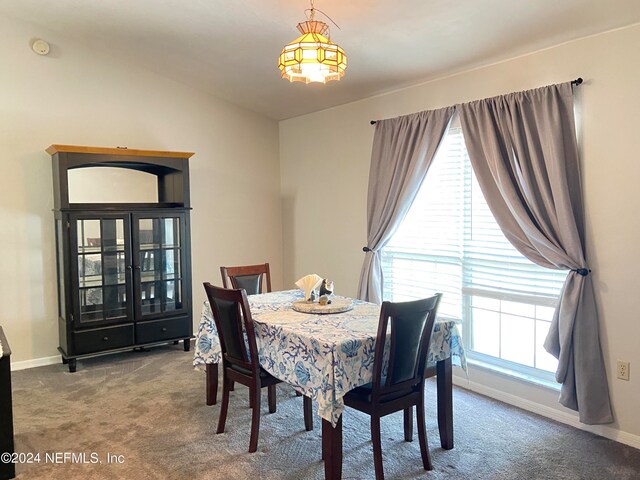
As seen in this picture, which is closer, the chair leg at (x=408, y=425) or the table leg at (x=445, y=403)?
the table leg at (x=445, y=403)

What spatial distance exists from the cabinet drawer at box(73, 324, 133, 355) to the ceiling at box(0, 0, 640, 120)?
2478 millimetres

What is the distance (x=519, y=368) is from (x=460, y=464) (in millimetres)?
1103

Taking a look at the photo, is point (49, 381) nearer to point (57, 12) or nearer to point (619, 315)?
point (57, 12)

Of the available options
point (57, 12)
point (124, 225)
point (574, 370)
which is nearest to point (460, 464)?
point (574, 370)

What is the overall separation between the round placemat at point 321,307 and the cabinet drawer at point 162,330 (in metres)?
2.02

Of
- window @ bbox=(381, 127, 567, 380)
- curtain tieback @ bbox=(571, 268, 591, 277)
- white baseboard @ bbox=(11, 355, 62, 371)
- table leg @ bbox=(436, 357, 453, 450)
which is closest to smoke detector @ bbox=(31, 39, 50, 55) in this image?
white baseboard @ bbox=(11, 355, 62, 371)

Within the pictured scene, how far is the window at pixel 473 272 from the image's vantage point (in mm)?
3445

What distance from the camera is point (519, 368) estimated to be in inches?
140

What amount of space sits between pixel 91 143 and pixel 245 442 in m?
3.19

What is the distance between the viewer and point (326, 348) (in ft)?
7.77

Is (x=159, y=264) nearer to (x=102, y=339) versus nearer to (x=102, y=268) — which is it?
(x=102, y=268)

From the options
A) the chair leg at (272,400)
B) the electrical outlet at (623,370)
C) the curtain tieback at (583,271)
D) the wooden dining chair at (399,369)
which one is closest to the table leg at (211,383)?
the chair leg at (272,400)

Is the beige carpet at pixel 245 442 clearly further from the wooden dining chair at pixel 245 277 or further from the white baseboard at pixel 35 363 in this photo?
the wooden dining chair at pixel 245 277

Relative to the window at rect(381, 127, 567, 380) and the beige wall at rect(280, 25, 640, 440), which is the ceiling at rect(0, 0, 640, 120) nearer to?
the beige wall at rect(280, 25, 640, 440)
